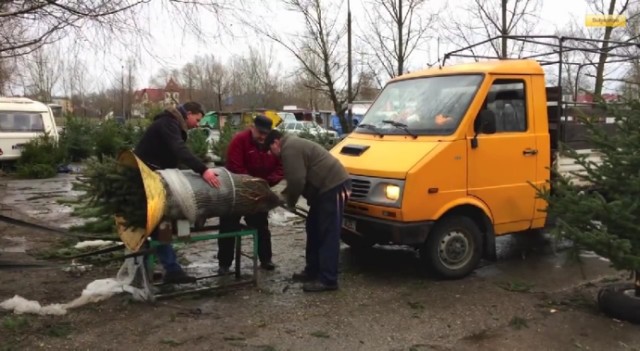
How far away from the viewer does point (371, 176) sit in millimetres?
6117

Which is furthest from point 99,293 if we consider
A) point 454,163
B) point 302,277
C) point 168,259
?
point 454,163

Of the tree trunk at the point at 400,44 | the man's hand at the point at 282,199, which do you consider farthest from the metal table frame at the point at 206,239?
the tree trunk at the point at 400,44

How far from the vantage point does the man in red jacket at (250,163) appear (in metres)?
6.07

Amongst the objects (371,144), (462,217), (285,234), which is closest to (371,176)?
(371,144)

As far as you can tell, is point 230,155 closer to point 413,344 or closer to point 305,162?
point 305,162

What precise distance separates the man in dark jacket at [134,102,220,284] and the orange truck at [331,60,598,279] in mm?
1782

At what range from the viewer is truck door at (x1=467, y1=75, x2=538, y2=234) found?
20.7 feet

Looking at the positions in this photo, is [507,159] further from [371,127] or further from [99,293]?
[99,293]

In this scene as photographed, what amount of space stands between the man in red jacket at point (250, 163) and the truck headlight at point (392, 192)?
1204 mm

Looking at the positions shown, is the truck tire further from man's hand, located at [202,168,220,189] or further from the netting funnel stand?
man's hand, located at [202,168,220,189]

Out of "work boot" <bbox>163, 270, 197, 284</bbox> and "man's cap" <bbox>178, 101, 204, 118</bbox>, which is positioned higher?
"man's cap" <bbox>178, 101, 204, 118</bbox>

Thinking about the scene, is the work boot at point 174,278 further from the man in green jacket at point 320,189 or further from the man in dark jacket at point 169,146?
the man in green jacket at point 320,189

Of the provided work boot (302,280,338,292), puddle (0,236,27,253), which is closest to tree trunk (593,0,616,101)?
work boot (302,280,338,292)

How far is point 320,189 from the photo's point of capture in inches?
231
